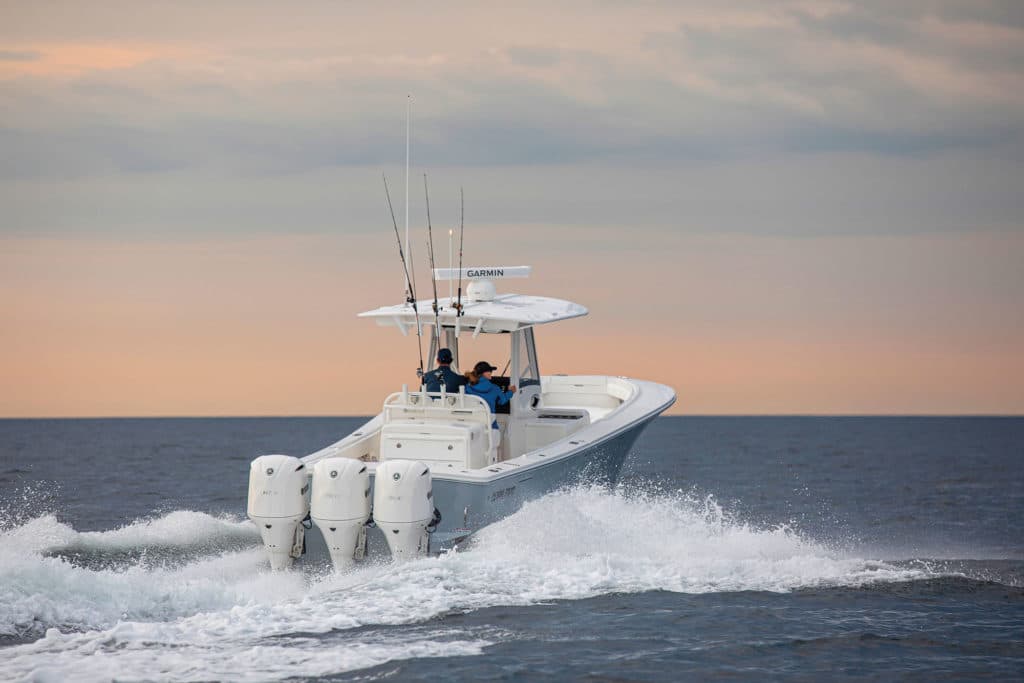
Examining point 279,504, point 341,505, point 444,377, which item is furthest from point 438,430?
point 279,504

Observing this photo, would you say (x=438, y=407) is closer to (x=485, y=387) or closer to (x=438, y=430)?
(x=438, y=430)

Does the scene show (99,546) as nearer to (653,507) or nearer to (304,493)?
(304,493)

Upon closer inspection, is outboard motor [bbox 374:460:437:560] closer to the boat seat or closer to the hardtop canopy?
the boat seat

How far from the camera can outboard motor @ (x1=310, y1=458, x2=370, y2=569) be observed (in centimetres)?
1059

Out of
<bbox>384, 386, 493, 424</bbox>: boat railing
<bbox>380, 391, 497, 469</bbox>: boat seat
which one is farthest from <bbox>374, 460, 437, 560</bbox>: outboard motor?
<bbox>384, 386, 493, 424</bbox>: boat railing

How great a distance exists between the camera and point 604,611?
10.3m

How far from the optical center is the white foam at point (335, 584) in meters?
8.35

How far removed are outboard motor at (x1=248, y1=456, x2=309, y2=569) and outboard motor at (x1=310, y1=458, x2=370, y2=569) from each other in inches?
8.1

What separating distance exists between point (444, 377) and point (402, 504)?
7.24ft

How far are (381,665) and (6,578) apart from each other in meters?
3.19

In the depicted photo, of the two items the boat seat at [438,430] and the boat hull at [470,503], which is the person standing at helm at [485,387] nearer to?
the boat seat at [438,430]

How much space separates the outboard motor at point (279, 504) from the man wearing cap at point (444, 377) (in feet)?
6.78

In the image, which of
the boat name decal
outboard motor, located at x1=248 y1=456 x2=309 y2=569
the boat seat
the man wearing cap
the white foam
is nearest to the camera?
the white foam

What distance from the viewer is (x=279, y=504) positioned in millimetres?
10742
